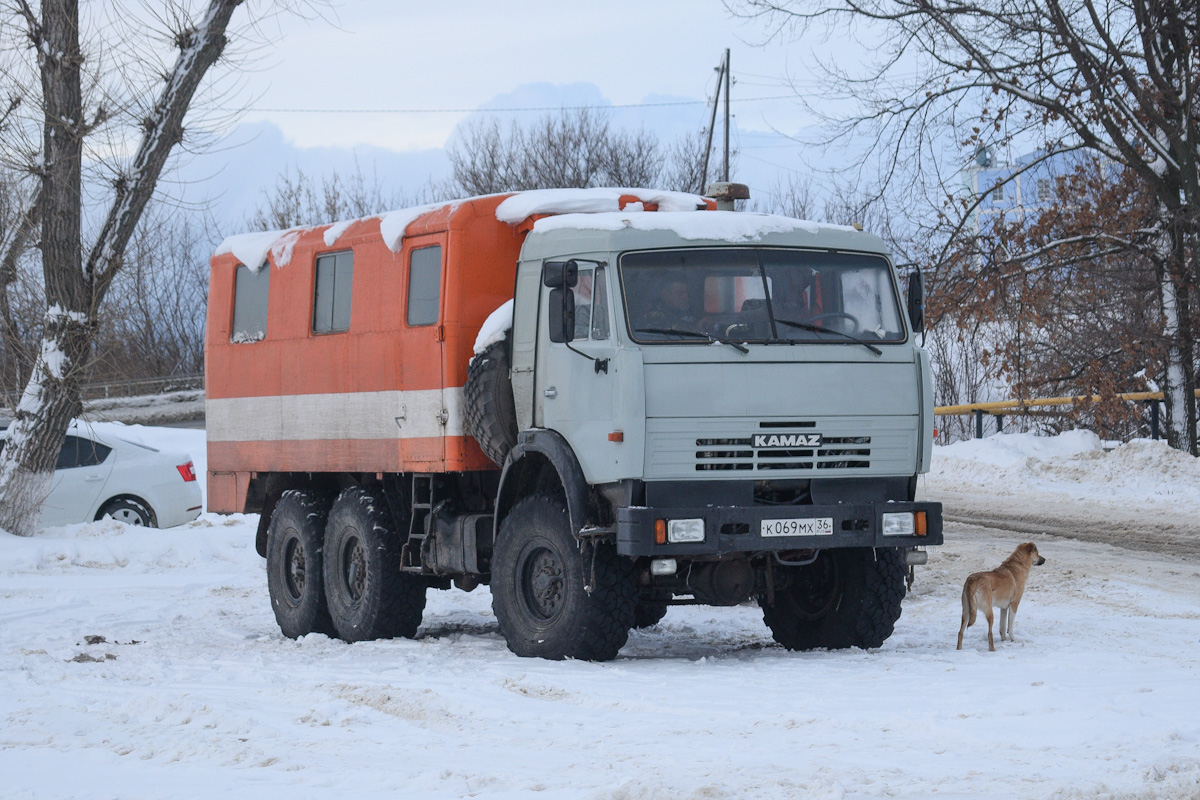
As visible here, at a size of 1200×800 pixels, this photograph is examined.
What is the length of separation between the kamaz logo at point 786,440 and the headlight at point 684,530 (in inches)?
25.1

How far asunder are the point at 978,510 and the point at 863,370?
10765 mm

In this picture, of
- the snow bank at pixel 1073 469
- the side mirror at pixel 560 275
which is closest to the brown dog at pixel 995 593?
the side mirror at pixel 560 275

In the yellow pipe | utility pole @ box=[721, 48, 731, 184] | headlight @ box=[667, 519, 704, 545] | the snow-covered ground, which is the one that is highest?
utility pole @ box=[721, 48, 731, 184]

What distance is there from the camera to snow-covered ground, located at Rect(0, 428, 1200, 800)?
5.43 metres

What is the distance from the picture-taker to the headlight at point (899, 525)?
880 centimetres

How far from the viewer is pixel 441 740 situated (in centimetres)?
634

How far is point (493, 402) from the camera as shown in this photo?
9.58m

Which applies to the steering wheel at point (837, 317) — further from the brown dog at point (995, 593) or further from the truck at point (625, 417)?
the brown dog at point (995, 593)

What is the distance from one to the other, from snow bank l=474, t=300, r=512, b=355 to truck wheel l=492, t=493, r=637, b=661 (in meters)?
1.17

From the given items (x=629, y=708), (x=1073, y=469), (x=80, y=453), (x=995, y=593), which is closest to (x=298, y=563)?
(x=629, y=708)

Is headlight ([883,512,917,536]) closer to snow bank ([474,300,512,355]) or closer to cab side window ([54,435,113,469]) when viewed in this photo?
snow bank ([474,300,512,355])

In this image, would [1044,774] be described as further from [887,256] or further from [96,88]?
[96,88]

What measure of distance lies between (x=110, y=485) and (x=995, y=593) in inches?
514

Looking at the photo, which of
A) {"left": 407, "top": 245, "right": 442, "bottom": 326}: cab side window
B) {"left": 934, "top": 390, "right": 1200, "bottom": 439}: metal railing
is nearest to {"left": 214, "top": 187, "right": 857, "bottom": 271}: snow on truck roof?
{"left": 407, "top": 245, "right": 442, "bottom": 326}: cab side window
